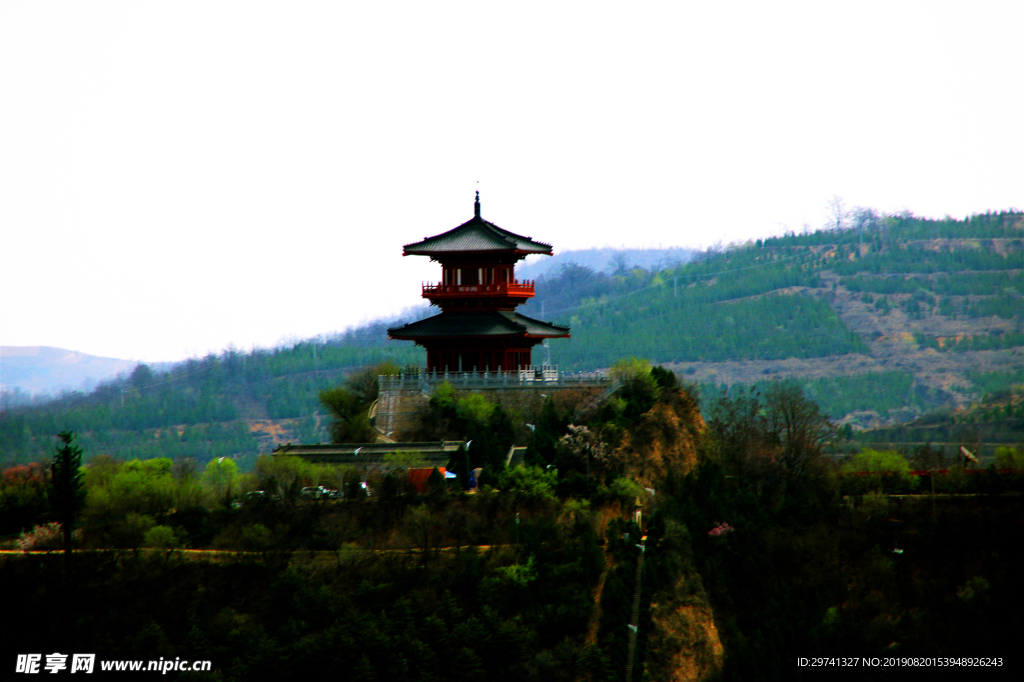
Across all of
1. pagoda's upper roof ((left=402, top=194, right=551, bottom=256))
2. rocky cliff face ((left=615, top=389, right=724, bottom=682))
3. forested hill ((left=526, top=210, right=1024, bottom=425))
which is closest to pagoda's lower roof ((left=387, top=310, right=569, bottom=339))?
pagoda's upper roof ((left=402, top=194, right=551, bottom=256))

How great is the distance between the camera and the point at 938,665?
45.0 metres

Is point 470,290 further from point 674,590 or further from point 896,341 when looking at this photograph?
point 896,341

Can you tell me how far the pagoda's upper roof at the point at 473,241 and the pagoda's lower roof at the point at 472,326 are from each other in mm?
3413

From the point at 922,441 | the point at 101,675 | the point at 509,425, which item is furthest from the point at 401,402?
the point at 922,441

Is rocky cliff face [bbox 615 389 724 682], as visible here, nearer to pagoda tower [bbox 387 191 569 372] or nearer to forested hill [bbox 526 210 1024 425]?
pagoda tower [bbox 387 191 569 372]

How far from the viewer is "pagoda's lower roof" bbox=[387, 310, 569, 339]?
5553 cm

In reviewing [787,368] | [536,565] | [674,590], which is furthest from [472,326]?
[787,368]

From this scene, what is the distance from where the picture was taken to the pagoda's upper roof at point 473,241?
57750mm

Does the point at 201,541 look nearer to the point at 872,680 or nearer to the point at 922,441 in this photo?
the point at 872,680

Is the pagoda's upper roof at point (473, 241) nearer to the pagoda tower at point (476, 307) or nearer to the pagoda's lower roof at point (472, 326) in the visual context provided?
the pagoda tower at point (476, 307)

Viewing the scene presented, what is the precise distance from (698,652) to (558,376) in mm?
15215

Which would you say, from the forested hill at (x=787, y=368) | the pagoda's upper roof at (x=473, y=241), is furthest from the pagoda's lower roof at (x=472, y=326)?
the forested hill at (x=787, y=368)

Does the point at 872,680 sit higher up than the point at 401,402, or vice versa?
the point at 401,402

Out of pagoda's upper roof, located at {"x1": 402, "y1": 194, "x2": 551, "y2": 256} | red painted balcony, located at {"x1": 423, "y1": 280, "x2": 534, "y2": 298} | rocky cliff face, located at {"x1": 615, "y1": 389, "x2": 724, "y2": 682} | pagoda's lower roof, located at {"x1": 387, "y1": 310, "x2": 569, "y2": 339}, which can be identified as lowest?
rocky cliff face, located at {"x1": 615, "y1": 389, "x2": 724, "y2": 682}
